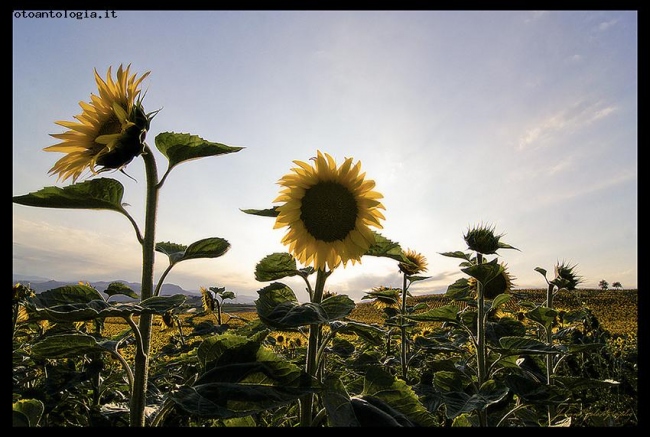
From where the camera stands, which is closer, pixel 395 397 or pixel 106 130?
pixel 395 397

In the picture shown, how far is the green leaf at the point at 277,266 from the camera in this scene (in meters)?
1.87

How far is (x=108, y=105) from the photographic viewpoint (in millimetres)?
1680

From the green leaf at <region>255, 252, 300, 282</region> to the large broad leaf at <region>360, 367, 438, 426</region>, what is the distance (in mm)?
591

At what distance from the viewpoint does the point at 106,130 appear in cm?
170

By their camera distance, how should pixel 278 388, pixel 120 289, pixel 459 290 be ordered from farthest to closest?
pixel 459 290 → pixel 120 289 → pixel 278 388

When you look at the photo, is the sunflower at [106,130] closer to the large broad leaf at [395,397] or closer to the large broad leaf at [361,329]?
the large broad leaf at [361,329]

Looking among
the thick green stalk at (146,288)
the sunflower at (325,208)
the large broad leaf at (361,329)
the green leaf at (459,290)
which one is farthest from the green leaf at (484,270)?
the thick green stalk at (146,288)

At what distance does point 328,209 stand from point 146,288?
1.00 m

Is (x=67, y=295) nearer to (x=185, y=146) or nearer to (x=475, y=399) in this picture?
(x=185, y=146)

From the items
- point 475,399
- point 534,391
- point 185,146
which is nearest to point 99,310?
point 185,146

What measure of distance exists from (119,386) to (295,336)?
541cm

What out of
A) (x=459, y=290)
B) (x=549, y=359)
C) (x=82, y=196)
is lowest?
(x=549, y=359)
